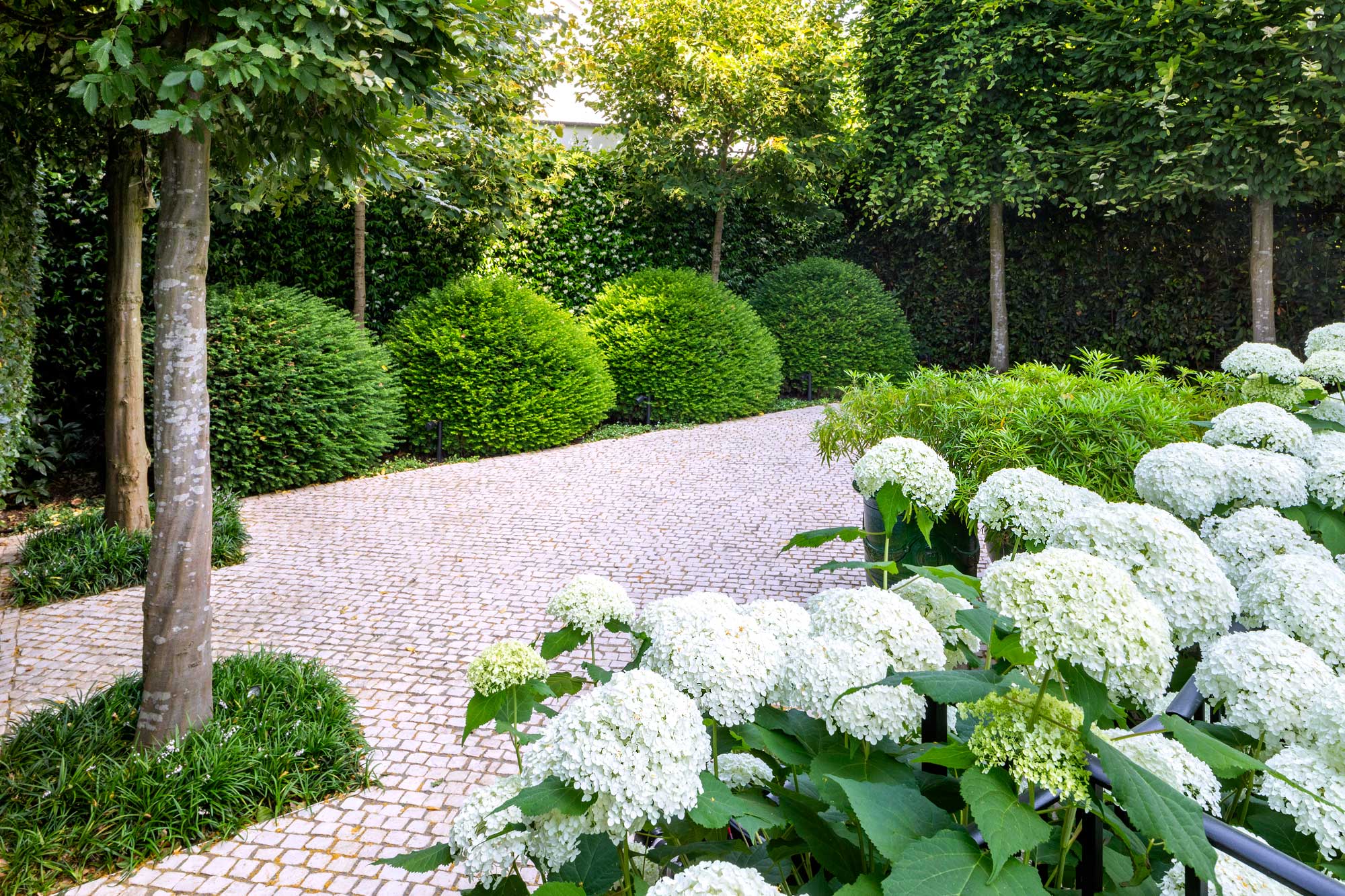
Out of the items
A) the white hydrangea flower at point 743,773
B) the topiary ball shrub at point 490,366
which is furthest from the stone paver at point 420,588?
the white hydrangea flower at point 743,773

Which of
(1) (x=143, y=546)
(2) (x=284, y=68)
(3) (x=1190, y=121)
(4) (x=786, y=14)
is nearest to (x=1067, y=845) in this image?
(2) (x=284, y=68)

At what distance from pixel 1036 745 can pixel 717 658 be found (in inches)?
15.6

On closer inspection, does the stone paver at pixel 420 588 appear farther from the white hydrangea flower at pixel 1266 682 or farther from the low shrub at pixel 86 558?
the white hydrangea flower at pixel 1266 682

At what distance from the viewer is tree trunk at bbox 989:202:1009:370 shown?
38.8 feet

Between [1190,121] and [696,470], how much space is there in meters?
6.82

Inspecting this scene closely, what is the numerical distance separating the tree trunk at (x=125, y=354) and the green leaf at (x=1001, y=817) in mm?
5886

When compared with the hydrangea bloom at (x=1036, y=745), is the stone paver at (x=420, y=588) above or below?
below

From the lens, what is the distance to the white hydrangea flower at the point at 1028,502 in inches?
60.4

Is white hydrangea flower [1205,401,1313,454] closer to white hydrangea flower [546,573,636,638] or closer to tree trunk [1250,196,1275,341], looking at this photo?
white hydrangea flower [546,573,636,638]

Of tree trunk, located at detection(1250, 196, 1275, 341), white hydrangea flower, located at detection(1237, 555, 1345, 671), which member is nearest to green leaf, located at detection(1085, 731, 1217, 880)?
white hydrangea flower, located at detection(1237, 555, 1345, 671)

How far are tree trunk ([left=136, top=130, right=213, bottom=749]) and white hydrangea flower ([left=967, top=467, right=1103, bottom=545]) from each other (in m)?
2.92

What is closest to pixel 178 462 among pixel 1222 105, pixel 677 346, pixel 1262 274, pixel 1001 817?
pixel 1001 817

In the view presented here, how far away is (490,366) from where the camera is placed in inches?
342

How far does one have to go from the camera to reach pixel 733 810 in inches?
35.0
